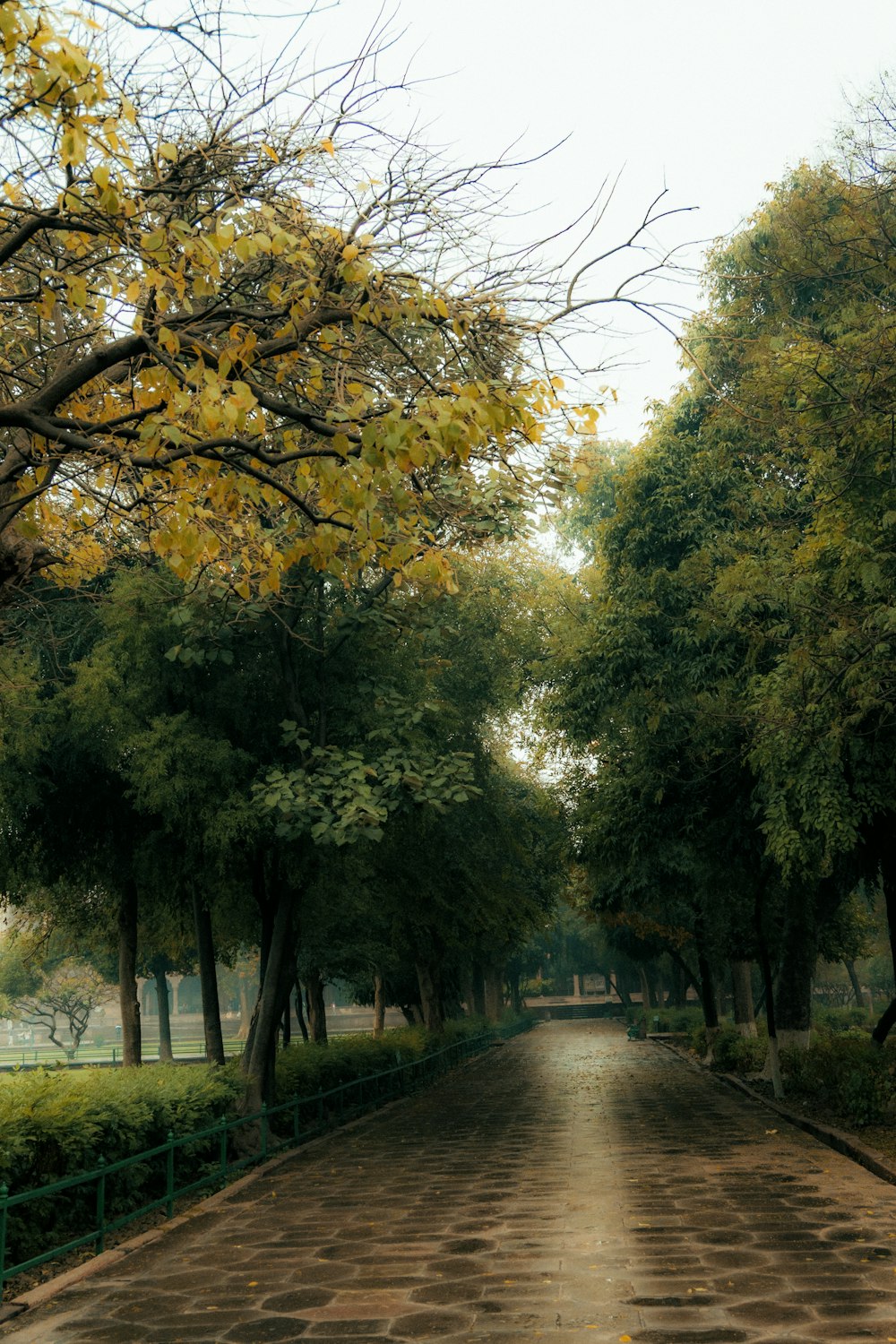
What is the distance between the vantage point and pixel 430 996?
34219 mm

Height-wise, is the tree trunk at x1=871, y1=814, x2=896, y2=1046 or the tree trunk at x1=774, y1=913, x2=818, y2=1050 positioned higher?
the tree trunk at x1=871, y1=814, x2=896, y2=1046

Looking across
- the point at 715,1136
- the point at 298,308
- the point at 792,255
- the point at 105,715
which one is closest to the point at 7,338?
the point at 298,308

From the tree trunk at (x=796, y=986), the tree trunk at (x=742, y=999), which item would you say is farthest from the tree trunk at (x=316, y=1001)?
the tree trunk at (x=796, y=986)

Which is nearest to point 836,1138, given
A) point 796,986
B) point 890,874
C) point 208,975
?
point 890,874

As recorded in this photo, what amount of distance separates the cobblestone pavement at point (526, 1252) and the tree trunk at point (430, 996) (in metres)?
17.1

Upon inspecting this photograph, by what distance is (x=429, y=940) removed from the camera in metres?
31.7

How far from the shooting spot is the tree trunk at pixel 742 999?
29.9 m

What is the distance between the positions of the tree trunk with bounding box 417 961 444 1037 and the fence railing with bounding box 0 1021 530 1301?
11.9 metres

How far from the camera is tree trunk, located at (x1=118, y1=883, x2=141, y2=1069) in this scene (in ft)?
58.9

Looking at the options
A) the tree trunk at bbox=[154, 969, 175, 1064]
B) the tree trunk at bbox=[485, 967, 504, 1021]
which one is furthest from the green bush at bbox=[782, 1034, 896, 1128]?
the tree trunk at bbox=[485, 967, 504, 1021]

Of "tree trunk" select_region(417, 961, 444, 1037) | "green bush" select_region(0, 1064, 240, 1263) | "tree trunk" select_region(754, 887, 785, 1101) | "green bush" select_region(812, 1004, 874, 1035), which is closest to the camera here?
"green bush" select_region(0, 1064, 240, 1263)

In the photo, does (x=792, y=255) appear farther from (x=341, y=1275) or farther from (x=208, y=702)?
(x=341, y=1275)

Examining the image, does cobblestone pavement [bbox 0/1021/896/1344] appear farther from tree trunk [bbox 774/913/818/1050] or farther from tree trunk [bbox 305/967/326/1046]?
tree trunk [bbox 305/967/326/1046]

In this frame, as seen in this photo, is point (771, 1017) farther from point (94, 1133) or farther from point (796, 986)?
point (94, 1133)
